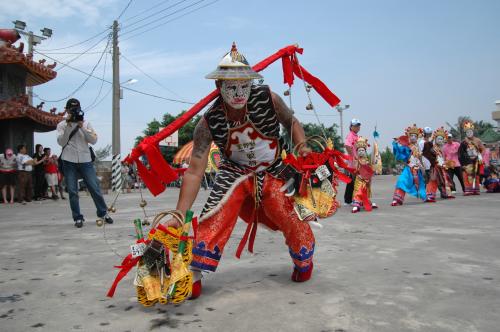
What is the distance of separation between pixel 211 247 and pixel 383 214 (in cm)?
554

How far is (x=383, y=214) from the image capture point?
26.7ft

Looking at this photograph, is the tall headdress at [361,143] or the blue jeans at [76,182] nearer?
the blue jeans at [76,182]

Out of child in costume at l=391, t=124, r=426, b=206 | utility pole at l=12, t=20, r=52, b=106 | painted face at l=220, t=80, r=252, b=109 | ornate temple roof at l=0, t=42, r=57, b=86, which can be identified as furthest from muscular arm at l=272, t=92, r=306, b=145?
utility pole at l=12, t=20, r=52, b=106

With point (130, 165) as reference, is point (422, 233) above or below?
below

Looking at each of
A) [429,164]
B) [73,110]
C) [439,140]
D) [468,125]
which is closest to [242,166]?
[73,110]

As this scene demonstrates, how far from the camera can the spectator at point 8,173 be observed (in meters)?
13.4

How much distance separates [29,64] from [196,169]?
15.5 metres

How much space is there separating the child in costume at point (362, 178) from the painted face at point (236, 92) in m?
5.97

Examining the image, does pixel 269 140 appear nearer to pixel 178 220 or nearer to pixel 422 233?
pixel 178 220

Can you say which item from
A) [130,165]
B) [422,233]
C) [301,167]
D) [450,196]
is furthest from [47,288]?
[450,196]

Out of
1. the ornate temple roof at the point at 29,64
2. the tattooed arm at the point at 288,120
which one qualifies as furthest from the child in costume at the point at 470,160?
the ornate temple roof at the point at 29,64

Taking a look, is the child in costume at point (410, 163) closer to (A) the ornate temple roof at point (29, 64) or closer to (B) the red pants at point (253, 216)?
(B) the red pants at point (253, 216)

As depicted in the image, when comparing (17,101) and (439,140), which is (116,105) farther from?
(439,140)

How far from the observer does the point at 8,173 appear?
13.5 m
